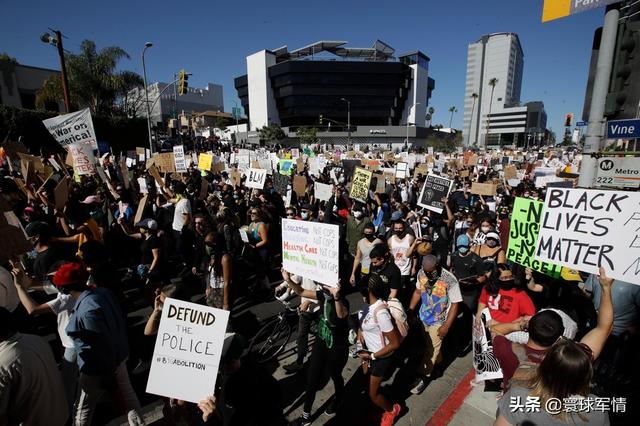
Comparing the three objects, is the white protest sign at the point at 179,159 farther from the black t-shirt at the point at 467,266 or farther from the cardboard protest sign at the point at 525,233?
the cardboard protest sign at the point at 525,233

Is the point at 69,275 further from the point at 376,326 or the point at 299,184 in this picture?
the point at 299,184

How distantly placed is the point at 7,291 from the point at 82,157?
316 inches

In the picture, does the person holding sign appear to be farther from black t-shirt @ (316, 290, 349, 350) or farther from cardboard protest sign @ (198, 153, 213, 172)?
cardboard protest sign @ (198, 153, 213, 172)

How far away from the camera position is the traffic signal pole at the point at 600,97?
3.76 metres

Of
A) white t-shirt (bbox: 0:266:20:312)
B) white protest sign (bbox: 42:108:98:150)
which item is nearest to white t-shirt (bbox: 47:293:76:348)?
white t-shirt (bbox: 0:266:20:312)

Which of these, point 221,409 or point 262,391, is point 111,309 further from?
point 262,391

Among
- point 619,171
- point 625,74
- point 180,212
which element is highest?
point 625,74

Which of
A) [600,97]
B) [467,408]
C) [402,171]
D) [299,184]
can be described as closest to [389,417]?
[467,408]

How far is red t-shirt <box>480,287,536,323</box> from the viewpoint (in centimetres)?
360

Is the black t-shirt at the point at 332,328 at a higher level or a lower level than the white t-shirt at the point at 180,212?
lower

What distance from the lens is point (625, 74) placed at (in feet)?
12.1

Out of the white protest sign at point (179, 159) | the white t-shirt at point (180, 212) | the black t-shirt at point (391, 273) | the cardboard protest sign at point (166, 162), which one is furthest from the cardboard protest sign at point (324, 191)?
the cardboard protest sign at point (166, 162)

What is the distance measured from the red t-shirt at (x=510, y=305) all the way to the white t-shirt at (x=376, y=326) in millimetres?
1453

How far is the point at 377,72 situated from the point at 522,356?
320ft
